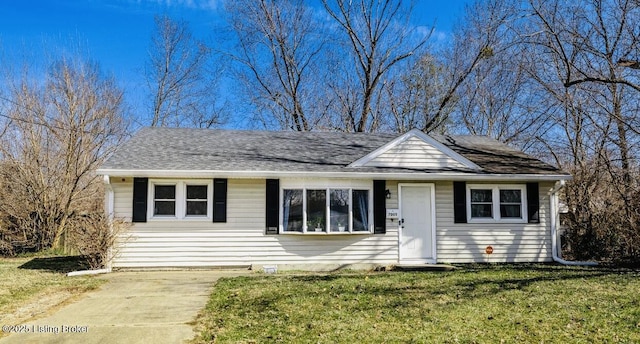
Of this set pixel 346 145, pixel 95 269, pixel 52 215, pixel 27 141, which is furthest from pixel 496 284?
pixel 27 141

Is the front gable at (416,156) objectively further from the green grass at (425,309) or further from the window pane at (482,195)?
the green grass at (425,309)

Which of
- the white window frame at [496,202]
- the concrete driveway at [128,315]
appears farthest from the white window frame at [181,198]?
the white window frame at [496,202]

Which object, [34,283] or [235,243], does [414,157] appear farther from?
[34,283]

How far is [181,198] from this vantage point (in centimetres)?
1005

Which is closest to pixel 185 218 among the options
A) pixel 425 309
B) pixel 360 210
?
pixel 360 210

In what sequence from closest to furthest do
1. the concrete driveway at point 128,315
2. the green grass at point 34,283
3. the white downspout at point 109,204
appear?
the concrete driveway at point 128,315 → the green grass at point 34,283 → the white downspout at point 109,204

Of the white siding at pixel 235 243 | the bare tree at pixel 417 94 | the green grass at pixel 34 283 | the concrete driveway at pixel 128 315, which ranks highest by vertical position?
the bare tree at pixel 417 94

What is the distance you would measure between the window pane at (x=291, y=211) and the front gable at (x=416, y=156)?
6.41 feet

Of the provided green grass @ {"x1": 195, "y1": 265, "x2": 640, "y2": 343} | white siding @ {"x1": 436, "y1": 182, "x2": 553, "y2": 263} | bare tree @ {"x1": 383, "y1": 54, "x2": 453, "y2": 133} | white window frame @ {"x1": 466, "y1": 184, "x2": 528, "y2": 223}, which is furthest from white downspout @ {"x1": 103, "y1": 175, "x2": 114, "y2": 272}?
bare tree @ {"x1": 383, "y1": 54, "x2": 453, "y2": 133}

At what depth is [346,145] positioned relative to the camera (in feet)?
42.4

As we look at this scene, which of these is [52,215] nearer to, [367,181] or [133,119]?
[133,119]

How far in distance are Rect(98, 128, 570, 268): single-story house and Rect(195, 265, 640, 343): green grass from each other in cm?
190

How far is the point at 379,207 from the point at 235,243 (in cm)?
343

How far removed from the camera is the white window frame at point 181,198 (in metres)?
9.95
